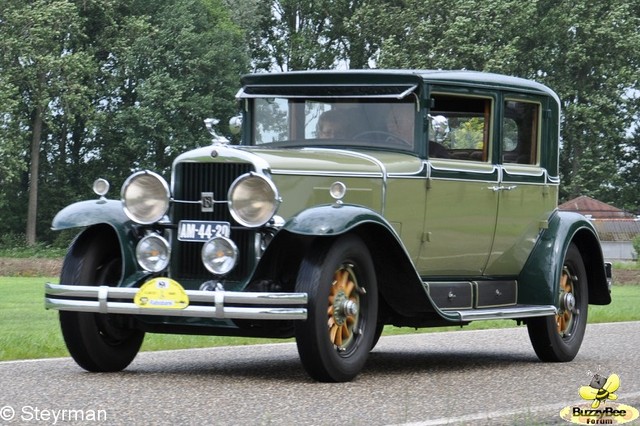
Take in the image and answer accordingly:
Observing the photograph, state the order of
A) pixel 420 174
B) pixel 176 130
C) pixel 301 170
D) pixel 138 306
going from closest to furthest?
1. pixel 138 306
2. pixel 301 170
3. pixel 420 174
4. pixel 176 130

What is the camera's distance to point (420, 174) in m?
9.77

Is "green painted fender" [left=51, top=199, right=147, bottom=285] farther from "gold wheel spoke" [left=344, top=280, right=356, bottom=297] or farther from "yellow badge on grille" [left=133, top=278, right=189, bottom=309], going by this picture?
"gold wheel spoke" [left=344, top=280, right=356, bottom=297]

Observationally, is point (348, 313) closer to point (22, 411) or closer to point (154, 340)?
point (22, 411)

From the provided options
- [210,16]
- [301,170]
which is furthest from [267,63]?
[301,170]

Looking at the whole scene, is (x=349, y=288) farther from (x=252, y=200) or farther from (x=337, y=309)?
(x=252, y=200)

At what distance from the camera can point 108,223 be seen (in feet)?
29.5

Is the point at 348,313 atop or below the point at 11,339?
atop

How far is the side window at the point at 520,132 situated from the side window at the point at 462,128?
0.79 ft

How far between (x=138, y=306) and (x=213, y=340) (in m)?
4.98

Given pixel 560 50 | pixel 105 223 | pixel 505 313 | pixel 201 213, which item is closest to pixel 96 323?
pixel 105 223

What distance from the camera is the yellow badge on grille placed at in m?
8.24

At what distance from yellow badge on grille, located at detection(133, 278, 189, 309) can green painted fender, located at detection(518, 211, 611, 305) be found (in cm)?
369

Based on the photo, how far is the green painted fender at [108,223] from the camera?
29.3 feet

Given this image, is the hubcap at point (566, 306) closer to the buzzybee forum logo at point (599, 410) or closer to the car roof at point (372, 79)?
the car roof at point (372, 79)
